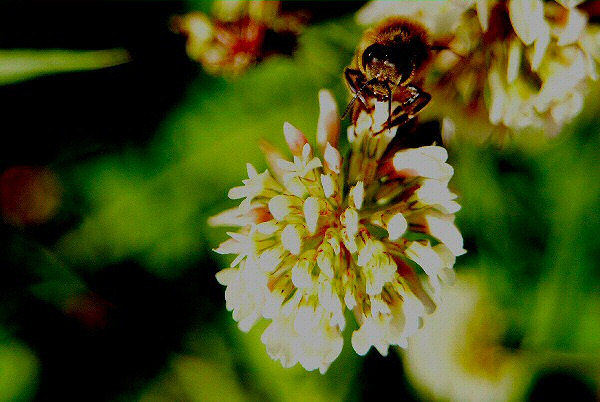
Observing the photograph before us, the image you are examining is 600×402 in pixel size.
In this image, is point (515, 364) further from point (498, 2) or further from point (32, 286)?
point (32, 286)

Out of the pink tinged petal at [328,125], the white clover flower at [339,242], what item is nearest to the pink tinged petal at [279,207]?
the white clover flower at [339,242]

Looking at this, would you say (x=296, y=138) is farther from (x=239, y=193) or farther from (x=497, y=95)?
(x=497, y=95)

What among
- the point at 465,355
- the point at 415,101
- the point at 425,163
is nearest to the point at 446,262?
the point at 425,163

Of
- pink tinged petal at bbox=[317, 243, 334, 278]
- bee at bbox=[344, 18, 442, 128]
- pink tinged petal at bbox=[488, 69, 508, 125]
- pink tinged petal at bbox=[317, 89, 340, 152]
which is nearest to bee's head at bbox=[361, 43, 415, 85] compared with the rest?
bee at bbox=[344, 18, 442, 128]

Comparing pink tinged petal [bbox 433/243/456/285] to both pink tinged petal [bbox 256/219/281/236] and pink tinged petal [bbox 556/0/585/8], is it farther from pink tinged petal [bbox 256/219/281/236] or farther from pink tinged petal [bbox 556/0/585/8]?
pink tinged petal [bbox 556/0/585/8]

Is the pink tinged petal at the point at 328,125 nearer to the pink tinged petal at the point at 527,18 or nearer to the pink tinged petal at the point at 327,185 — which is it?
the pink tinged petal at the point at 327,185

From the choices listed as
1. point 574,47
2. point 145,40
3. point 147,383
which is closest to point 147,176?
point 145,40
